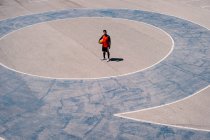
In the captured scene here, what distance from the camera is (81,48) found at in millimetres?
23609

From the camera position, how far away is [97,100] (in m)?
16.4

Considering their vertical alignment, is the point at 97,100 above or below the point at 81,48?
below

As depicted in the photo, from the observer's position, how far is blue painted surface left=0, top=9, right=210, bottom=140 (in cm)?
1395

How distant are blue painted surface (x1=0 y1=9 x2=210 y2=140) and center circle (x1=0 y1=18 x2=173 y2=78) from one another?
1.08 metres

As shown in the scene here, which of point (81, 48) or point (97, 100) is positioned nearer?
point (97, 100)

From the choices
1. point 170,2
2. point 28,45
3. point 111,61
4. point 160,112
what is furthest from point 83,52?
point 170,2

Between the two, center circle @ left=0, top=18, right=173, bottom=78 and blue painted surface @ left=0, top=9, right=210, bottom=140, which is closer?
blue painted surface @ left=0, top=9, right=210, bottom=140

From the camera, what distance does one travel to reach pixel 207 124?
14.3 metres

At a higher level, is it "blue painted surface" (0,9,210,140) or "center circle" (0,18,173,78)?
"center circle" (0,18,173,78)

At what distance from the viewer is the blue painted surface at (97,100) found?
13.9 m

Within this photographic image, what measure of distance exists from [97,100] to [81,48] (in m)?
8.09

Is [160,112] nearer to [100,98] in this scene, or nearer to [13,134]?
[100,98]

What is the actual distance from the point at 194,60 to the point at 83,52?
8.07 m

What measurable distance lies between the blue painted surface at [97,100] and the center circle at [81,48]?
3.54 feet
